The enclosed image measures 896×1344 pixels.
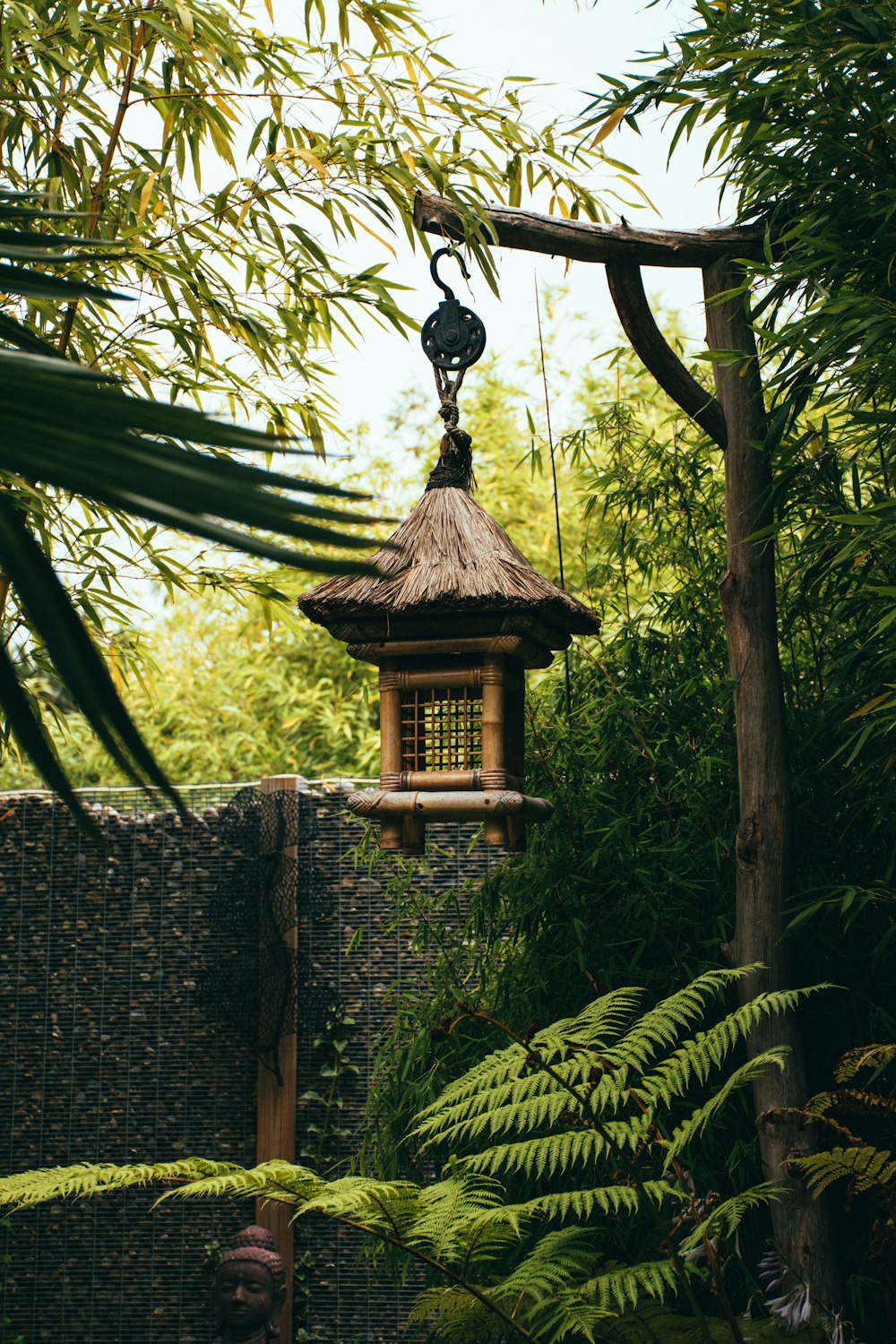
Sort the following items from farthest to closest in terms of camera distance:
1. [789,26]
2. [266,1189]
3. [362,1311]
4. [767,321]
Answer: [362,1311]
[767,321]
[789,26]
[266,1189]

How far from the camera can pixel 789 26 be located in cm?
209

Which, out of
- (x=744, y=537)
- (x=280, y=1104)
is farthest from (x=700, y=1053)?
(x=280, y=1104)

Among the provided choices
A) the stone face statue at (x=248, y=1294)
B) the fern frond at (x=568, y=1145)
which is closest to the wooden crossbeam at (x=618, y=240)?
the fern frond at (x=568, y=1145)

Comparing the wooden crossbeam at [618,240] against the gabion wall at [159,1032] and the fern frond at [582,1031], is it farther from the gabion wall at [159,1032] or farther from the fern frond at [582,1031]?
the gabion wall at [159,1032]

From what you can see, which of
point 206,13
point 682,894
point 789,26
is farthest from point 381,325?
point 682,894

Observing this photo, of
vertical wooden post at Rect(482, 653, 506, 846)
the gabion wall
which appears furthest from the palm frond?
the gabion wall

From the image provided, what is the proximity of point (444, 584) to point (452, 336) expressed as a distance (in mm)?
473

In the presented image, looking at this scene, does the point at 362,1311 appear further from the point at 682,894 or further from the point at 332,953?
the point at 682,894

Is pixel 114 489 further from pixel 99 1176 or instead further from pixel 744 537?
pixel 744 537

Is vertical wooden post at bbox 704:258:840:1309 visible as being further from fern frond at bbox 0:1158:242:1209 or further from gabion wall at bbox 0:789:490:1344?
gabion wall at bbox 0:789:490:1344

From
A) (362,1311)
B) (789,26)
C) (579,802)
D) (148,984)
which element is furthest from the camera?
(148,984)

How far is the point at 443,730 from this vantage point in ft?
7.22

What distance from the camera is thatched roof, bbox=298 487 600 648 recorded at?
1983 mm

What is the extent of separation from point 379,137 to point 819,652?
4.51 ft
